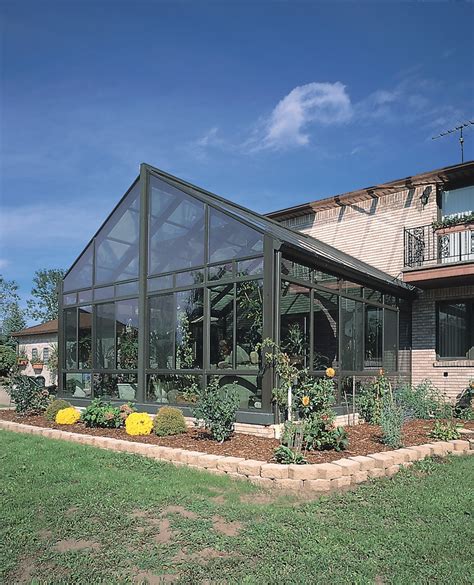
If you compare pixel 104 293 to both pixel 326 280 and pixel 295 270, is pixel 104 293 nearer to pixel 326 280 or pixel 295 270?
pixel 295 270

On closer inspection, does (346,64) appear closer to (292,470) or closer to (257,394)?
(257,394)

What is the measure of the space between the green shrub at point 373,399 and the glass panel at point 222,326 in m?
2.93

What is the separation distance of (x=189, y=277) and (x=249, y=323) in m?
2.03

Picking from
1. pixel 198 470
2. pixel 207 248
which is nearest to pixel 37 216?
pixel 207 248

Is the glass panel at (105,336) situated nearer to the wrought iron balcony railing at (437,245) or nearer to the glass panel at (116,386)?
the glass panel at (116,386)

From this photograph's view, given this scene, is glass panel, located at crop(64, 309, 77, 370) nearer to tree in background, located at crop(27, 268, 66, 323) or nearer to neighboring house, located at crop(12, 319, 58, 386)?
neighboring house, located at crop(12, 319, 58, 386)

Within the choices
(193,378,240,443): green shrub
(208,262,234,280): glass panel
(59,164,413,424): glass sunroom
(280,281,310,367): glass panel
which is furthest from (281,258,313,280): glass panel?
(193,378,240,443): green shrub

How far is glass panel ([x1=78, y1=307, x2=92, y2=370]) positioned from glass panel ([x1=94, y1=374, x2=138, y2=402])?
1.94 ft

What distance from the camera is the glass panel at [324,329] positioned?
9.66 meters

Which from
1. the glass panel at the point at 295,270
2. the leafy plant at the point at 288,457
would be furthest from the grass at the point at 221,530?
the glass panel at the point at 295,270

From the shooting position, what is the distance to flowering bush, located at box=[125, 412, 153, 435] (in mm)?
8797

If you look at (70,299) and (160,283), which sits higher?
(160,283)

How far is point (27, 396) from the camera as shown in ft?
38.3

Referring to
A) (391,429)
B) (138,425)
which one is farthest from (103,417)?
(391,429)
